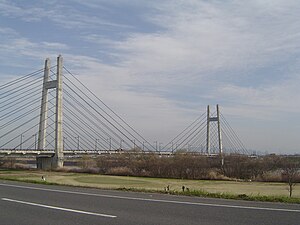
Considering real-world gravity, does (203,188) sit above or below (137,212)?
below

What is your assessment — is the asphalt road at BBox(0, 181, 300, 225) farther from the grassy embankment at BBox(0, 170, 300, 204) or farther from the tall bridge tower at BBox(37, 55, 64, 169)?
the tall bridge tower at BBox(37, 55, 64, 169)

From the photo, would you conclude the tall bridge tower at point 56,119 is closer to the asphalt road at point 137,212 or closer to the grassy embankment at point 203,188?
the grassy embankment at point 203,188

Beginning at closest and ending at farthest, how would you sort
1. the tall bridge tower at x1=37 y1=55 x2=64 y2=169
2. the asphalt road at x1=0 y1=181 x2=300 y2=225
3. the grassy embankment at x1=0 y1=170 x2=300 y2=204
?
the asphalt road at x1=0 y1=181 x2=300 y2=225 < the grassy embankment at x1=0 y1=170 x2=300 y2=204 < the tall bridge tower at x1=37 y1=55 x2=64 y2=169

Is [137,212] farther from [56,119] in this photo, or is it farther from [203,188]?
[56,119]

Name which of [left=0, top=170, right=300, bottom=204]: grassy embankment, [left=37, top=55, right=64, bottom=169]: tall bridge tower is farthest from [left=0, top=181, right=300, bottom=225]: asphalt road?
[left=37, top=55, right=64, bottom=169]: tall bridge tower

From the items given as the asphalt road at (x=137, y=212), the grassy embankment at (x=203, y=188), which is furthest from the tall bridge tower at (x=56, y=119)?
the asphalt road at (x=137, y=212)

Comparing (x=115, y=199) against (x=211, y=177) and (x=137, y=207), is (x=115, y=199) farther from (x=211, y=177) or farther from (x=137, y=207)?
(x=211, y=177)

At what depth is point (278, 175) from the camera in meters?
43.0

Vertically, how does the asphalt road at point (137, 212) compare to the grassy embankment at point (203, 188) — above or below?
above

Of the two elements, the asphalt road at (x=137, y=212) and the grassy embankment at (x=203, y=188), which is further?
the grassy embankment at (x=203, y=188)

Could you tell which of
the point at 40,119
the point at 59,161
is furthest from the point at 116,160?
the point at 40,119

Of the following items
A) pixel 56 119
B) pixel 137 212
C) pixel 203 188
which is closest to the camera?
pixel 137 212

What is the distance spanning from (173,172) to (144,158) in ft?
22.1

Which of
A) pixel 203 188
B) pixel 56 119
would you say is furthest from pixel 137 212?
pixel 56 119
